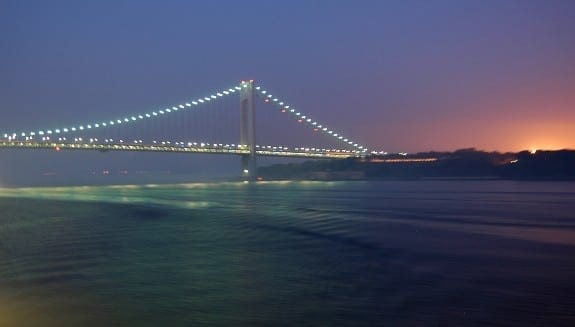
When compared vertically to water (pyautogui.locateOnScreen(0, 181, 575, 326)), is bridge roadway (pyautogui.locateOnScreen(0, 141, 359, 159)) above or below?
above

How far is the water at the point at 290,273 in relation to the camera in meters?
5.47

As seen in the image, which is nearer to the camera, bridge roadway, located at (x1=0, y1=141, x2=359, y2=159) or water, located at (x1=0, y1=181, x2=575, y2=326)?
water, located at (x1=0, y1=181, x2=575, y2=326)

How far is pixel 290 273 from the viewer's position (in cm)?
753

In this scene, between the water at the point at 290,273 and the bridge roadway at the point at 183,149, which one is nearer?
the water at the point at 290,273

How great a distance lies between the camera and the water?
5.47 metres

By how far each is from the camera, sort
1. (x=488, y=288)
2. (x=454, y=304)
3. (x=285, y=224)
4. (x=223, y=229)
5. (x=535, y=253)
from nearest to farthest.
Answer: (x=454, y=304) < (x=488, y=288) < (x=535, y=253) < (x=223, y=229) < (x=285, y=224)

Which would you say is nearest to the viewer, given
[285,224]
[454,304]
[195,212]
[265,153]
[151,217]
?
[454,304]

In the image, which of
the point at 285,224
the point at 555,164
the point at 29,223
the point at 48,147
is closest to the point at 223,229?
the point at 285,224

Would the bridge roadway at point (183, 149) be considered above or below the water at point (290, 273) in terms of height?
above

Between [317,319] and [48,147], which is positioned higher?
[48,147]

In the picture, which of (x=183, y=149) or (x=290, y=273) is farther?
(x=183, y=149)

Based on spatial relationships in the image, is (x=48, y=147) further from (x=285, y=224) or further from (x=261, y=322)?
(x=261, y=322)

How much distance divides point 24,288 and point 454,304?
467 centimetres

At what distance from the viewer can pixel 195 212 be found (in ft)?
59.7
